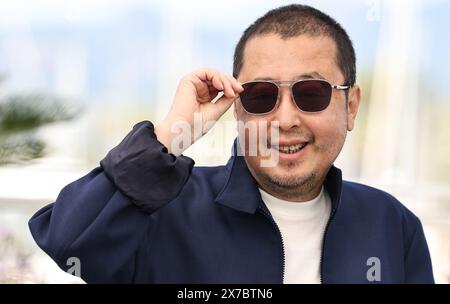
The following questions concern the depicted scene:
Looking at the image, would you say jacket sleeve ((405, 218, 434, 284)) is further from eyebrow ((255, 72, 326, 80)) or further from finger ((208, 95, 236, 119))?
finger ((208, 95, 236, 119))

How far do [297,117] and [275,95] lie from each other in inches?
2.8

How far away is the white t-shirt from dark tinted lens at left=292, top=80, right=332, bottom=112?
239mm

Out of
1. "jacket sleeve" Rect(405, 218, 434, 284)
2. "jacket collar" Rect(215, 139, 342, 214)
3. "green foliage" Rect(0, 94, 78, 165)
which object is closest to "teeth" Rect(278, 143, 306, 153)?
"jacket collar" Rect(215, 139, 342, 214)

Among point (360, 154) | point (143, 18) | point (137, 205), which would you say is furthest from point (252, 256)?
point (143, 18)

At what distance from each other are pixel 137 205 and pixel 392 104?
2137mm

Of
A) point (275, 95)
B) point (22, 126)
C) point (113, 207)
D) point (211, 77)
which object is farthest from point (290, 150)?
point (22, 126)

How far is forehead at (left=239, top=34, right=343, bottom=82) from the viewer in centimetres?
129

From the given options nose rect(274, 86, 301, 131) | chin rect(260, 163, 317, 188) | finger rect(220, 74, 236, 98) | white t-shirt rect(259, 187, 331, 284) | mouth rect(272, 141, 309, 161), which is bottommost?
white t-shirt rect(259, 187, 331, 284)

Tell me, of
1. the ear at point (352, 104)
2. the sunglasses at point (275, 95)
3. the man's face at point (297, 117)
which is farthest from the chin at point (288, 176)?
the ear at point (352, 104)

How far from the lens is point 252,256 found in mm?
1247

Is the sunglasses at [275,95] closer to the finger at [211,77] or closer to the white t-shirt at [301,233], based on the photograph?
the finger at [211,77]

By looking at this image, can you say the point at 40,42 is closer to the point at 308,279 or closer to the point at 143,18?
the point at 143,18

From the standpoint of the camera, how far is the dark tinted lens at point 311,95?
4.17 ft

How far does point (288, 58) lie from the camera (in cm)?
130
